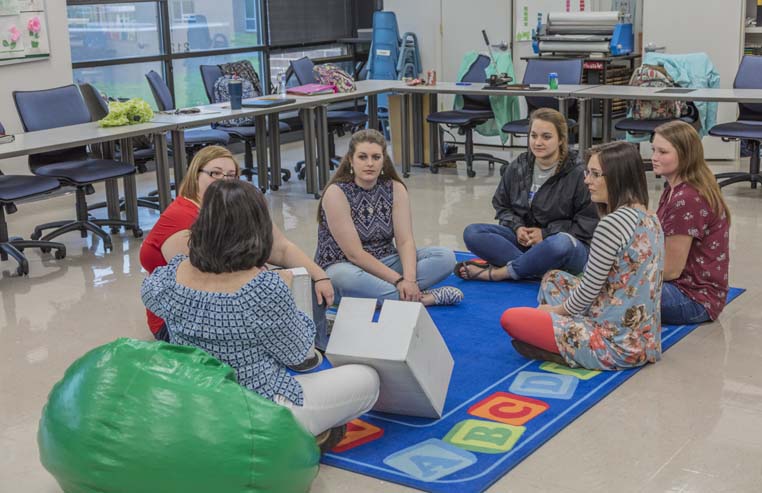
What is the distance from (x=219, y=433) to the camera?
2584 mm

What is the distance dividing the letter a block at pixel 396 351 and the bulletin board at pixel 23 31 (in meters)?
5.12

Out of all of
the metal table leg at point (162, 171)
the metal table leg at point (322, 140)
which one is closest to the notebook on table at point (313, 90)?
the metal table leg at point (322, 140)

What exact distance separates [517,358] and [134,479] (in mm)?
1819

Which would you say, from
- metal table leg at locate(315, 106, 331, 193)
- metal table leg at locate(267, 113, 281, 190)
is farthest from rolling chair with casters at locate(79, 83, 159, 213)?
metal table leg at locate(315, 106, 331, 193)

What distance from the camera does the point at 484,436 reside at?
Result: 3264 millimetres

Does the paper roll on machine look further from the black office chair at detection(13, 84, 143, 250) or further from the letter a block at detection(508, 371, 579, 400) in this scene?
the letter a block at detection(508, 371, 579, 400)

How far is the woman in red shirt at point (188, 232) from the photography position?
12.6 ft

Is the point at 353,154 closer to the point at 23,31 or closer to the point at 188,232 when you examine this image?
the point at 188,232

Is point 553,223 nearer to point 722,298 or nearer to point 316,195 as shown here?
point 722,298

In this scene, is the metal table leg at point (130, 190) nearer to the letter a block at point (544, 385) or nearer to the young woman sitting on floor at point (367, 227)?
the young woman sitting on floor at point (367, 227)

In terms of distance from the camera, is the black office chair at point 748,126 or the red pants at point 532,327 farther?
the black office chair at point 748,126

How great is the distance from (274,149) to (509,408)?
182 inches

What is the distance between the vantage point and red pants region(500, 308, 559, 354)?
379 cm

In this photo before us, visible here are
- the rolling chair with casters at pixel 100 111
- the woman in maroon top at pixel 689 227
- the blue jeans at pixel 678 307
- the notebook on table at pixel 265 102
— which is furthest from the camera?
the notebook on table at pixel 265 102
